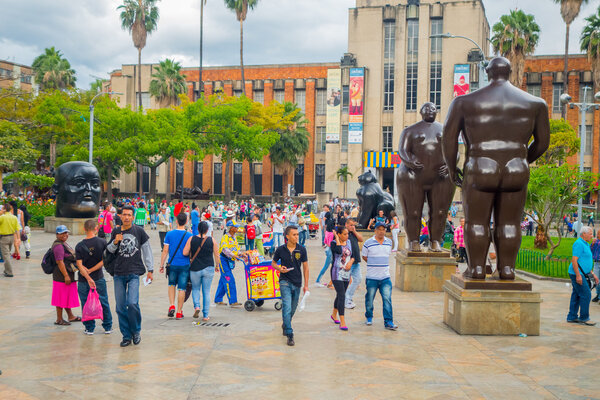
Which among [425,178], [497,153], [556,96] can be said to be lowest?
[425,178]

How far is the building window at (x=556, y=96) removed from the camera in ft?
166

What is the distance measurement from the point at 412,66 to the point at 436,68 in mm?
2117

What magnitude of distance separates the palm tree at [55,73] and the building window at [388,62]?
28.6 meters

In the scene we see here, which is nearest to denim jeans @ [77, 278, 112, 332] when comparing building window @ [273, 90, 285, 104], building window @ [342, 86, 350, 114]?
building window @ [342, 86, 350, 114]

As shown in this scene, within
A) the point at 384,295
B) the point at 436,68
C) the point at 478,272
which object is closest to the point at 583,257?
the point at 478,272

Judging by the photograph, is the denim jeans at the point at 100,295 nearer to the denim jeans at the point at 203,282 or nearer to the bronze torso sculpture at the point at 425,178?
the denim jeans at the point at 203,282

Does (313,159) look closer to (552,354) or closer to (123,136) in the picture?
(123,136)

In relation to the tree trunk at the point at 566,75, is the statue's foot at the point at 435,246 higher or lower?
lower

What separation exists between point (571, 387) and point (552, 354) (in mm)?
1261

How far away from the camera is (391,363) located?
6.36 meters

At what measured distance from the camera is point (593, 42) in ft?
128

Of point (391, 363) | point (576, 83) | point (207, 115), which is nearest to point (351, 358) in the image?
point (391, 363)

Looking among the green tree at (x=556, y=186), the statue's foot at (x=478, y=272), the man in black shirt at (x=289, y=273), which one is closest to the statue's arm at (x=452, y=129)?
the statue's foot at (x=478, y=272)

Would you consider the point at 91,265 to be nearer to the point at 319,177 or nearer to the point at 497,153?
the point at 497,153
